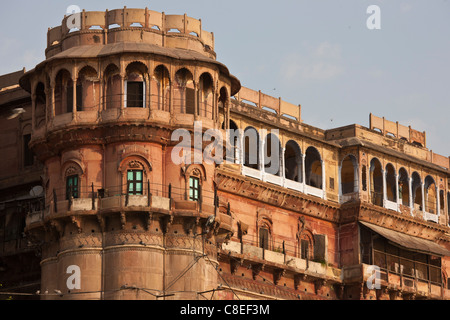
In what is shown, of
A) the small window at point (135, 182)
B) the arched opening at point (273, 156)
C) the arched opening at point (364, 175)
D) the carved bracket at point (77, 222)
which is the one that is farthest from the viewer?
the arched opening at point (364, 175)

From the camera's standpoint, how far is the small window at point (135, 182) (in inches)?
2266

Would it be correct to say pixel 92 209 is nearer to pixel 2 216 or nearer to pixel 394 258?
pixel 2 216

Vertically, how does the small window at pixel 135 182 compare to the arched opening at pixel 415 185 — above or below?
below

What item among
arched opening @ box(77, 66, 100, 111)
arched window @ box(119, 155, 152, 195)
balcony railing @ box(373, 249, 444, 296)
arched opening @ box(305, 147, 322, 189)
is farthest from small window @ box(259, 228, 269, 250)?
arched opening @ box(77, 66, 100, 111)

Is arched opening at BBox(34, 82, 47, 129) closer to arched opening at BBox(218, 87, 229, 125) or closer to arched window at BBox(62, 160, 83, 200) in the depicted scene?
arched window at BBox(62, 160, 83, 200)

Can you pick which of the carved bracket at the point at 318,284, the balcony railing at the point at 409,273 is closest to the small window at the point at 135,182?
the carved bracket at the point at 318,284

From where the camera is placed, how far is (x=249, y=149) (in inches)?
2638

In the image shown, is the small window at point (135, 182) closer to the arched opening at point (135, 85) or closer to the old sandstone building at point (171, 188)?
the old sandstone building at point (171, 188)

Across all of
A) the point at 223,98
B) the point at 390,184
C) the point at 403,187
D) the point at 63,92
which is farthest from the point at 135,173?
the point at 403,187

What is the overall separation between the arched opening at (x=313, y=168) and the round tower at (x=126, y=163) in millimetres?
11054

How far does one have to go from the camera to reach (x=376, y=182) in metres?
74.9

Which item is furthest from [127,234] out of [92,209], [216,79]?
[216,79]

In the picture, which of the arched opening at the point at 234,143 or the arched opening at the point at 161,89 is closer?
the arched opening at the point at 161,89
